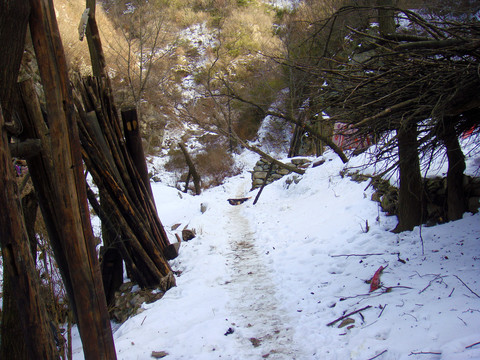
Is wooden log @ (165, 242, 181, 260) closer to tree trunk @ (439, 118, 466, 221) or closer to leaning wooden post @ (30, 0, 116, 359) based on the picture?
leaning wooden post @ (30, 0, 116, 359)

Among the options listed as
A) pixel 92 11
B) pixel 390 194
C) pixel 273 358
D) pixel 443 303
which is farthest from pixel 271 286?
pixel 92 11

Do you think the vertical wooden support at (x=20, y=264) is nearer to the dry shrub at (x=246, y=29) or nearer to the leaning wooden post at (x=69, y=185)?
the leaning wooden post at (x=69, y=185)

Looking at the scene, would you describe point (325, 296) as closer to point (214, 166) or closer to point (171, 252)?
point (171, 252)

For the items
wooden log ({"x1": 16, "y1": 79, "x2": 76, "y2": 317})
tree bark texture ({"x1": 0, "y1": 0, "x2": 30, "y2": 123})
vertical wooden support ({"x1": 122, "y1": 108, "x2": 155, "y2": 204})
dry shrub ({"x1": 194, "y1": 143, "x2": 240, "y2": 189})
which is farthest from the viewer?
dry shrub ({"x1": 194, "y1": 143, "x2": 240, "y2": 189})

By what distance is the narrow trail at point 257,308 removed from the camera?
11.6 ft

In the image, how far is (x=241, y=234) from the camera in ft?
27.6

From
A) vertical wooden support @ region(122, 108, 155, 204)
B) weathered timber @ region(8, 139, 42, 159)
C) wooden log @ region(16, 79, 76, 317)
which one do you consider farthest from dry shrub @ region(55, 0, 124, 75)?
weathered timber @ region(8, 139, 42, 159)

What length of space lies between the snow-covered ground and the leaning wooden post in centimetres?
153

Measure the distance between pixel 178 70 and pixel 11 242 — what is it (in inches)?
1291

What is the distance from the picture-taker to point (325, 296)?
4.41 metres

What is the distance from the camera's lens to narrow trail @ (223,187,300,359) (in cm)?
355

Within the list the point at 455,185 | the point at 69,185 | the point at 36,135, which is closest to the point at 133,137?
the point at 36,135

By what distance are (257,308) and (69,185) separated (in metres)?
3.08

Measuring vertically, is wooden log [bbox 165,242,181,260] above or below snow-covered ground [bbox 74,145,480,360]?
above
